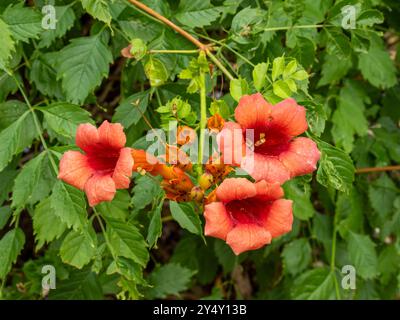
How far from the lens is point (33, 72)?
243 cm

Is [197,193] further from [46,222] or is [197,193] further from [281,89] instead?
[46,222]

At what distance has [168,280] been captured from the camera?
318 centimetres

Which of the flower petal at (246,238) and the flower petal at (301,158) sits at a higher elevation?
the flower petal at (301,158)

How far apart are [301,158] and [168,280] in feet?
5.75

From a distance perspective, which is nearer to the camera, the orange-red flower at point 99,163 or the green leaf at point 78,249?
the orange-red flower at point 99,163

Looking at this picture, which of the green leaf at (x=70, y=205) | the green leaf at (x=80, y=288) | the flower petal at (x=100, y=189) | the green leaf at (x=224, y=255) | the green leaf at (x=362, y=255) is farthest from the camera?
the green leaf at (x=224, y=255)

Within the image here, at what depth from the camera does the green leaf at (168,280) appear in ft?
10.3

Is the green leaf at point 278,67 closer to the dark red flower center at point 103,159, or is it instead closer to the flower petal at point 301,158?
the flower petal at point 301,158

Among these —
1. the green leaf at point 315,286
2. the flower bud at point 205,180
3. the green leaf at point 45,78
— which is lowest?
the green leaf at point 315,286

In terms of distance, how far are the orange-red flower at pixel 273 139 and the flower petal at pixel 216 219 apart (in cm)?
12

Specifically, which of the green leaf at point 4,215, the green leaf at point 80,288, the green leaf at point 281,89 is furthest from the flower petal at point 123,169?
the green leaf at point 80,288
